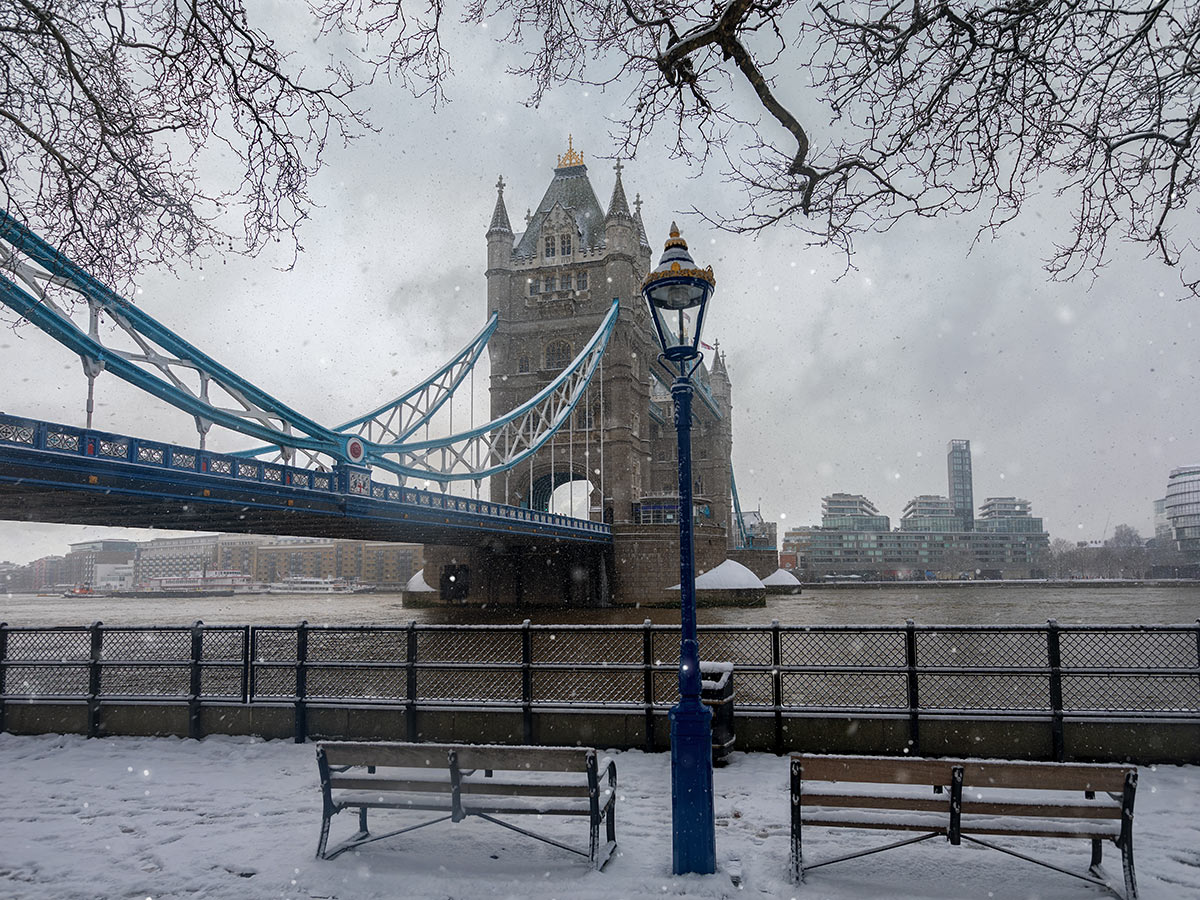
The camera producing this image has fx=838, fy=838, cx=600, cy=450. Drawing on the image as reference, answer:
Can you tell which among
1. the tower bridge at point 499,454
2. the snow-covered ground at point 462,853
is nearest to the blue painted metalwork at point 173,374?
the tower bridge at point 499,454

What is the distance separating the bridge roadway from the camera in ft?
55.8

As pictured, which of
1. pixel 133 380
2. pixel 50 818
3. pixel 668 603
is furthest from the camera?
pixel 668 603

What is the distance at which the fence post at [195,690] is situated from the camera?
26.3 ft

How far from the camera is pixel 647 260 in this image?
5947cm

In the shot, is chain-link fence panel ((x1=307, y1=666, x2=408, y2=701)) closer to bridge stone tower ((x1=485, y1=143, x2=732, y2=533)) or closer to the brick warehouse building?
the brick warehouse building

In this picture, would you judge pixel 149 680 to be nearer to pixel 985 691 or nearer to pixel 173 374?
pixel 173 374

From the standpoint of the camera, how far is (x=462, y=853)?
16.6ft

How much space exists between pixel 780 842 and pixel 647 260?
5660 cm

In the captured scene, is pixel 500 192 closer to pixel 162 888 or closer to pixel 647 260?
pixel 647 260

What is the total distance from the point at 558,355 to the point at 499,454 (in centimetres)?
855

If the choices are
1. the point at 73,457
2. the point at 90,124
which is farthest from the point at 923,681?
A: the point at 73,457

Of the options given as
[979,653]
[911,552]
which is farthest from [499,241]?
[911,552]

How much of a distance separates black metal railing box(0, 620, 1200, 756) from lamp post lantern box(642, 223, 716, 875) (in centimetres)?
191

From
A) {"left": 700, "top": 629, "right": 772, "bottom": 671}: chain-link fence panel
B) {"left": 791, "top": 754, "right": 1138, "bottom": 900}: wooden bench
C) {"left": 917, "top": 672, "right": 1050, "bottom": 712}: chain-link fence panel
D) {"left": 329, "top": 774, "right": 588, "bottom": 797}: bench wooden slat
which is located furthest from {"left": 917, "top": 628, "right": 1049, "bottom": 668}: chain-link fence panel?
{"left": 329, "top": 774, "right": 588, "bottom": 797}: bench wooden slat
